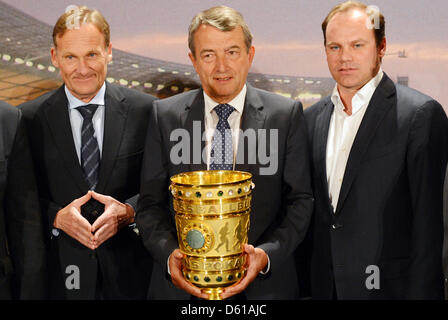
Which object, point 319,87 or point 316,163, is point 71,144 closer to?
point 316,163

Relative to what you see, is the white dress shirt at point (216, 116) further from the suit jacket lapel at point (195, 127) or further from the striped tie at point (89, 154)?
the striped tie at point (89, 154)

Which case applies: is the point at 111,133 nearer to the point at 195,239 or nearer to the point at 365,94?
the point at 195,239

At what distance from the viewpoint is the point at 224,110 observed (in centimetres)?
246

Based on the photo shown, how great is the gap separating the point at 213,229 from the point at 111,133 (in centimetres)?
100

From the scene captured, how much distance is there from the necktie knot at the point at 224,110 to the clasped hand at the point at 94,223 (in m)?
0.71

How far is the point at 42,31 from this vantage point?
319 centimetres

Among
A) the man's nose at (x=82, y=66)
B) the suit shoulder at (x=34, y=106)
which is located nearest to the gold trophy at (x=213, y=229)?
Answer: the man's nose at (x=82, y=66)

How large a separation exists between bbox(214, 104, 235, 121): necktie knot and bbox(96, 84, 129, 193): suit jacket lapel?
56 centimetres

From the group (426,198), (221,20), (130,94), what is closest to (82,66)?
(130,94)

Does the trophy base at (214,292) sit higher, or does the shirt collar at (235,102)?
the shirt collar at (235,102)

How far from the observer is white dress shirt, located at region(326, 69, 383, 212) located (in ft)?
8.31

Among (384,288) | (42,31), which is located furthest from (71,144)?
(384,288)

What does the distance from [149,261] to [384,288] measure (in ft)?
4.10

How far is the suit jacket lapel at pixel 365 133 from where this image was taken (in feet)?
8.00
